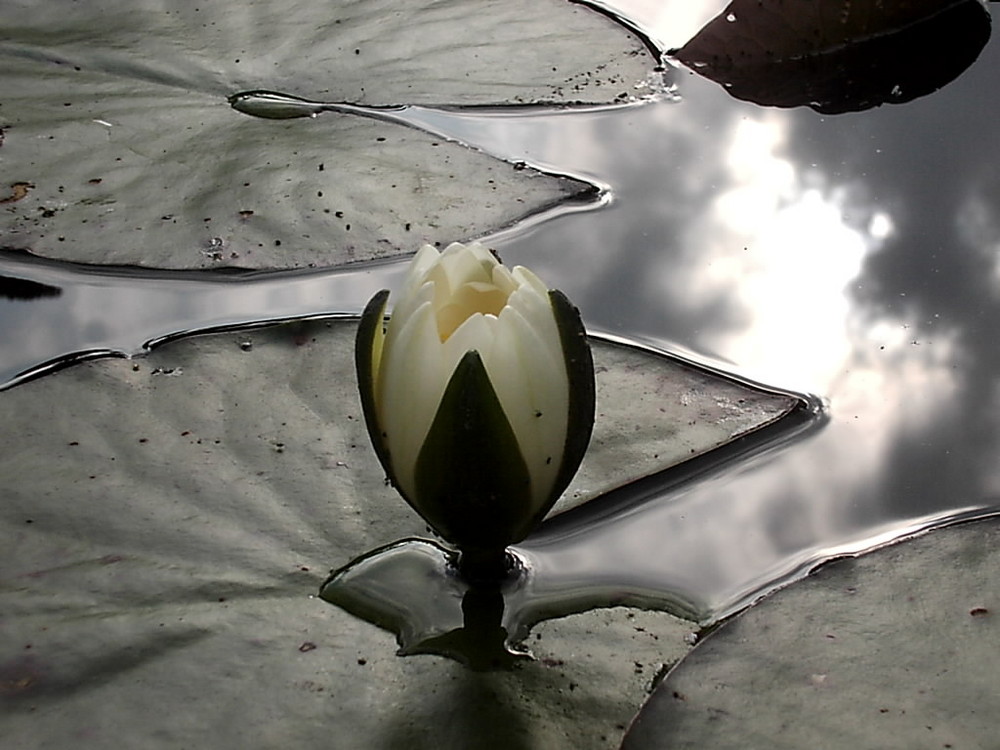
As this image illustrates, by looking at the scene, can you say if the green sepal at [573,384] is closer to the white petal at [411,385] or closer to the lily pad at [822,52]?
the white petal at [411,385]

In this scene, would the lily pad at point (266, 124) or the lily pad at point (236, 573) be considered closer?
the lily pad at point (236, 573)

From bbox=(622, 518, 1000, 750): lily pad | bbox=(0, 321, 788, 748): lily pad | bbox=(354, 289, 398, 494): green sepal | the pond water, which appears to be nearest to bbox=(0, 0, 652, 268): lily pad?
the pond water

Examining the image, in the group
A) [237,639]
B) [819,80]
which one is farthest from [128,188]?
[819,80]

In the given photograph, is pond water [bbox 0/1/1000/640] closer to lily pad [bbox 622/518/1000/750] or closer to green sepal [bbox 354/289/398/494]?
lily pad [bbox 622/518/1000/750]

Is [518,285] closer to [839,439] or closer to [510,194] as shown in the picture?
[839,439]

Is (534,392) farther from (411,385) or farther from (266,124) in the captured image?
(266,124)

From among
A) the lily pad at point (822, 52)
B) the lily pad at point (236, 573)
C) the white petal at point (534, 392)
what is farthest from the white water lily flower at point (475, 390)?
the lily pad at point (822, 52)
